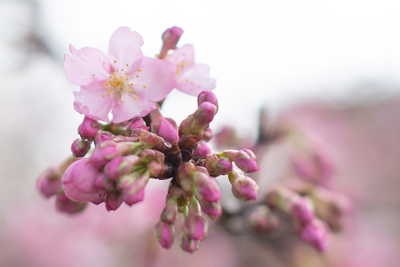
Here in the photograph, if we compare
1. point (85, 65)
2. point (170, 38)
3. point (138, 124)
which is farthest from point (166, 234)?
point (170, 38)

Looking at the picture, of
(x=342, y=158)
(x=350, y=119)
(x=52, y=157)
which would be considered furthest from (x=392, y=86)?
(x=52, y=157)

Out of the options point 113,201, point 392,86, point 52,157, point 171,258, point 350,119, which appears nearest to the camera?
point 113,201

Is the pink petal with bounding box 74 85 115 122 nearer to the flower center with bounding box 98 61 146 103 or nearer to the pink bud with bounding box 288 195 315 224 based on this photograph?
the flower center with bounding box 98 61 146 103

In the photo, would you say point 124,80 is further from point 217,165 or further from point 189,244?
point 189,244

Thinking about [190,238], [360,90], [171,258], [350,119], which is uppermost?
[190,238]

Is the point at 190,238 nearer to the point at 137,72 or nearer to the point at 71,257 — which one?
the point at 137,72

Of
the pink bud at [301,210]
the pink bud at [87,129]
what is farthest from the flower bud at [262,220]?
the pink bud at [87,129]

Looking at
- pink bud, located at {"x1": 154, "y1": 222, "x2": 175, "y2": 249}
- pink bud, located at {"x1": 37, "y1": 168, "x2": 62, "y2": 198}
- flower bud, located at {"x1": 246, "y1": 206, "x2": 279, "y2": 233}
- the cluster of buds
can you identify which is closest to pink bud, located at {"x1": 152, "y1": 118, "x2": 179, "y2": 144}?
the cluster of buds
